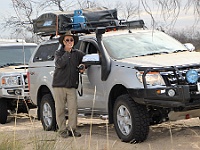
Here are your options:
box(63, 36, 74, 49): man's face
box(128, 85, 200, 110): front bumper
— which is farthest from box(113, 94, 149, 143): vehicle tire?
box(63, 36, 74, 49): man's face

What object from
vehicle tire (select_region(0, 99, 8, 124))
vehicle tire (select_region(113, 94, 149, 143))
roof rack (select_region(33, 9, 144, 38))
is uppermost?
roof rack (select_region(33, 9, 144, 38))

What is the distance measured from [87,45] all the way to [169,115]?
2303mm

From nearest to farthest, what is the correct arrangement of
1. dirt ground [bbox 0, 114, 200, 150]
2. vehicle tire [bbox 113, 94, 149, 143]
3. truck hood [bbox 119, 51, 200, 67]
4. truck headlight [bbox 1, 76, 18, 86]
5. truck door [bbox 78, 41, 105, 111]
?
1. dirt ground [bbox 0, 114, 200, 150]
2. truck hood [bbox 119, 51, 200, 67]
3. vehicle tire [bbox 113, 94, 149, 143]
4. truck door [bbox 78, 41, 105, 111]
5. truck headlight [bbox 1, 76, 18, 86]

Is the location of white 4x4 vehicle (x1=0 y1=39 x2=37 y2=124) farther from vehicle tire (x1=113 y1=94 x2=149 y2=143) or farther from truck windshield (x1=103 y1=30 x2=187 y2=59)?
vehicle tire (x1=113 y1=94 x2=149 y2=143)

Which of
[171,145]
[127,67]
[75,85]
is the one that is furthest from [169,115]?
[75,85]

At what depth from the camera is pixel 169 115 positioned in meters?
7.16

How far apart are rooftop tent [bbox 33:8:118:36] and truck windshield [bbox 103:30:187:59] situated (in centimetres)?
108

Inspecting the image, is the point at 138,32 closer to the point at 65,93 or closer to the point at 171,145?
the point at 65,93

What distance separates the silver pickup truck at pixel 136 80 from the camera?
22.5 feet

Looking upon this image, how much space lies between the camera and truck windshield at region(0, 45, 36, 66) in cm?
1309

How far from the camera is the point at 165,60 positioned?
729cm

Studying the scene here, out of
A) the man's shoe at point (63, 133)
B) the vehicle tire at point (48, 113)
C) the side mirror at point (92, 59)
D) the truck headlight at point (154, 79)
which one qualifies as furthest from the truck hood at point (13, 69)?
the truck headlight at point (154, 79)

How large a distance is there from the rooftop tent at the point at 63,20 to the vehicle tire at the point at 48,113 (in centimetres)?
126

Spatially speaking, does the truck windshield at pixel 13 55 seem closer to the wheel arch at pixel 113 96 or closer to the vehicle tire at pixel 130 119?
the wheel arch at pixel 113 96
